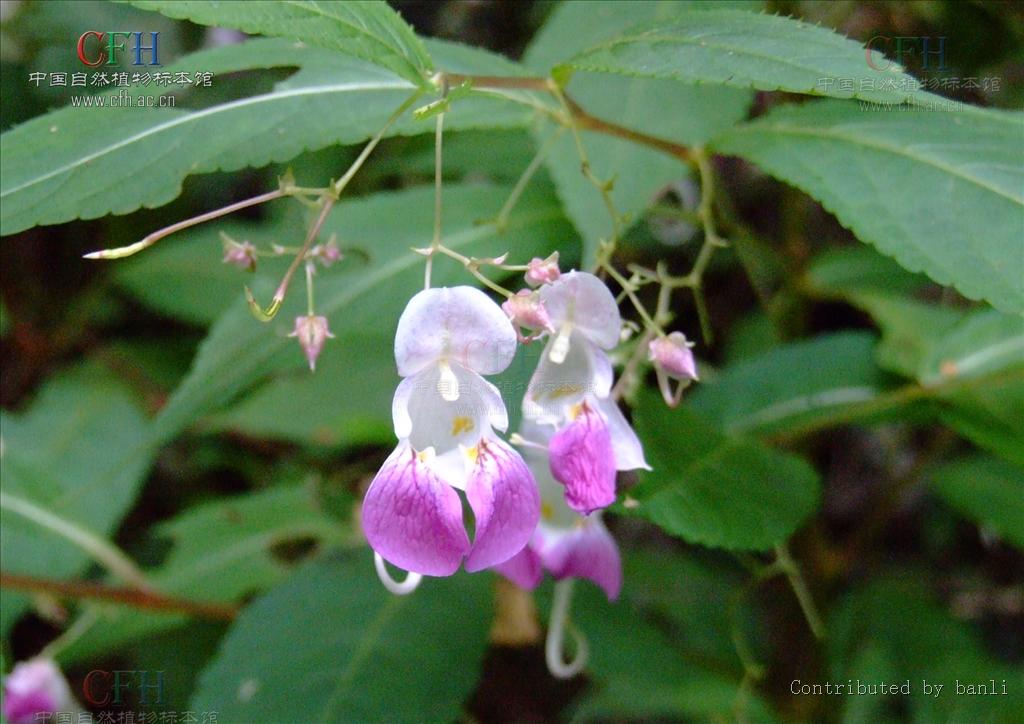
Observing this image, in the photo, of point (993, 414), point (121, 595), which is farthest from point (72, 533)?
point (993, 414)

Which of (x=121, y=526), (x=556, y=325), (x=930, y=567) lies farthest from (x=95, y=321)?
(x=930, y=567)

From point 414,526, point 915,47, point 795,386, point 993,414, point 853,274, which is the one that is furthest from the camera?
point 915,47

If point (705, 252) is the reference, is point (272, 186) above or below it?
below

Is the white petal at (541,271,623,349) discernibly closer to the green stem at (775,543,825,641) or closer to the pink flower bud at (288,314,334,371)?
the pink flower bud at (288,314,334,371)

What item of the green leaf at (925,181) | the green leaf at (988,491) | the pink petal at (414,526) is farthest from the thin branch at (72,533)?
the green leaf at (988,491)

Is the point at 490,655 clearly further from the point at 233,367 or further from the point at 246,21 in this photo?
the point at 246,21

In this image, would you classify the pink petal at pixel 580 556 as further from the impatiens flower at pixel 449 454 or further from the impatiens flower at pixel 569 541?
the impatiens flower at pixel 449 454

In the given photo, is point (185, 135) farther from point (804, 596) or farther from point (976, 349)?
point (804, 596)
